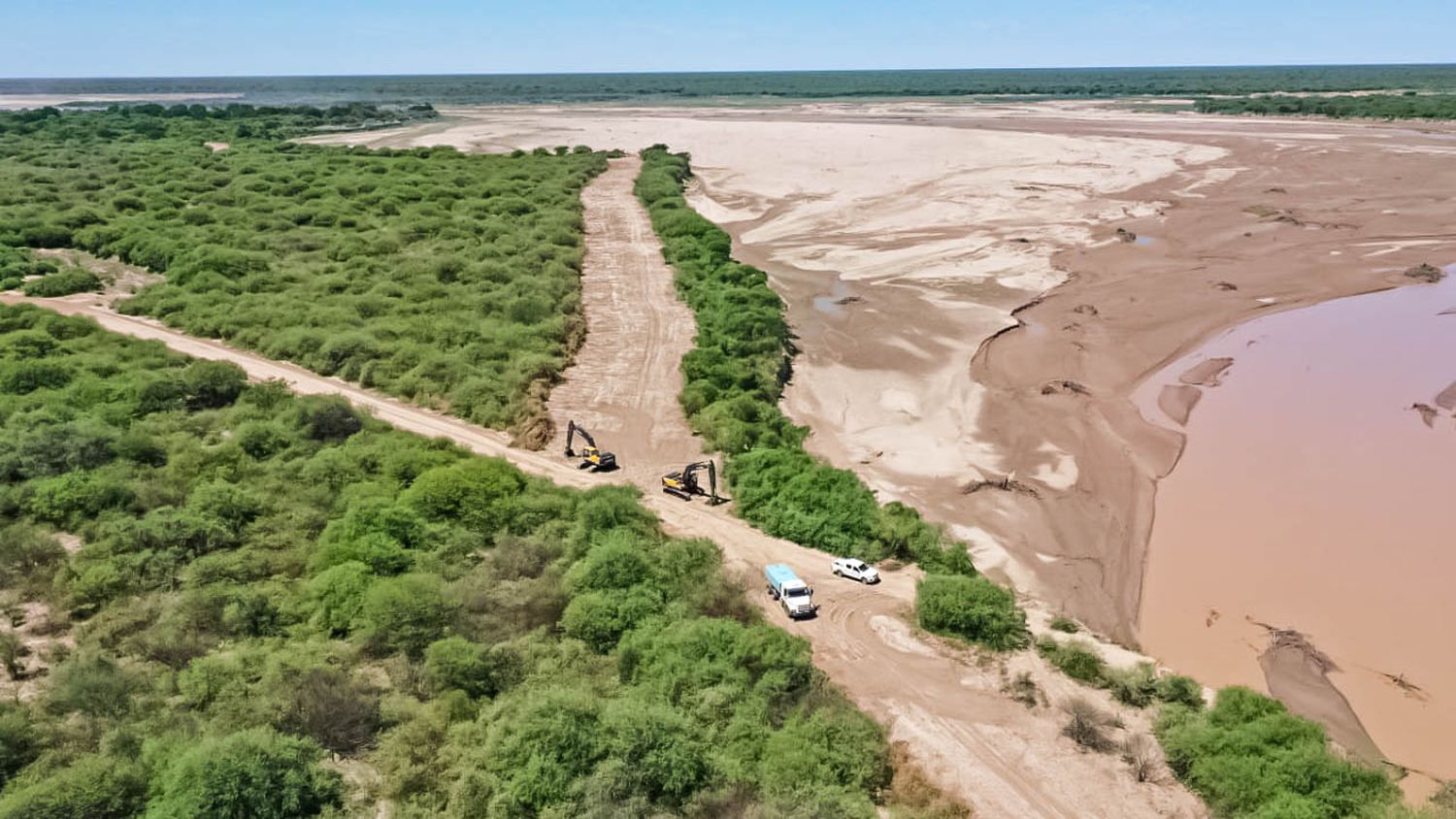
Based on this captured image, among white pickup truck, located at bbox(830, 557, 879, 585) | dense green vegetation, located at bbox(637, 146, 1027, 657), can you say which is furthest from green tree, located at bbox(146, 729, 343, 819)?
dense green vegetation, located at bbox(637, 146, 1027, 657)

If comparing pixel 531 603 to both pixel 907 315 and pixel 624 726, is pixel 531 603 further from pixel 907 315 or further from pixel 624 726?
pixel 907 315

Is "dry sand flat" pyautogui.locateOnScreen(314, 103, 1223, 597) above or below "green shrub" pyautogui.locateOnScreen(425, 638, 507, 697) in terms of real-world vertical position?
above

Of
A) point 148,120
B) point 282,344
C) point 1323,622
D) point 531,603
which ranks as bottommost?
point 1323,622

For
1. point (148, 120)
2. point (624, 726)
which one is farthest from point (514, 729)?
point (148, 120)

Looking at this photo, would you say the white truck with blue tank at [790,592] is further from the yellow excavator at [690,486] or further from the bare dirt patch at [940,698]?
the yellow excavator at [690,486]

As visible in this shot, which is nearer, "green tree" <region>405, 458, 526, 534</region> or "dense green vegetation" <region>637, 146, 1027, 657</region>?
"dense green vegetation" <region>637, 146, 1027, 657</region>

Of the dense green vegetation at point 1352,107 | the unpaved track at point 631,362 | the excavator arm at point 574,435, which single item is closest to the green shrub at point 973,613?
the unpaved track at point 631,362

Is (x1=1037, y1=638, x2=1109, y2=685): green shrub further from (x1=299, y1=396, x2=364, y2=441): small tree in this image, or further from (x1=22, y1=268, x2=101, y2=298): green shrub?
(x1=22, y1=268, x2=101, y2=298): green shrub
